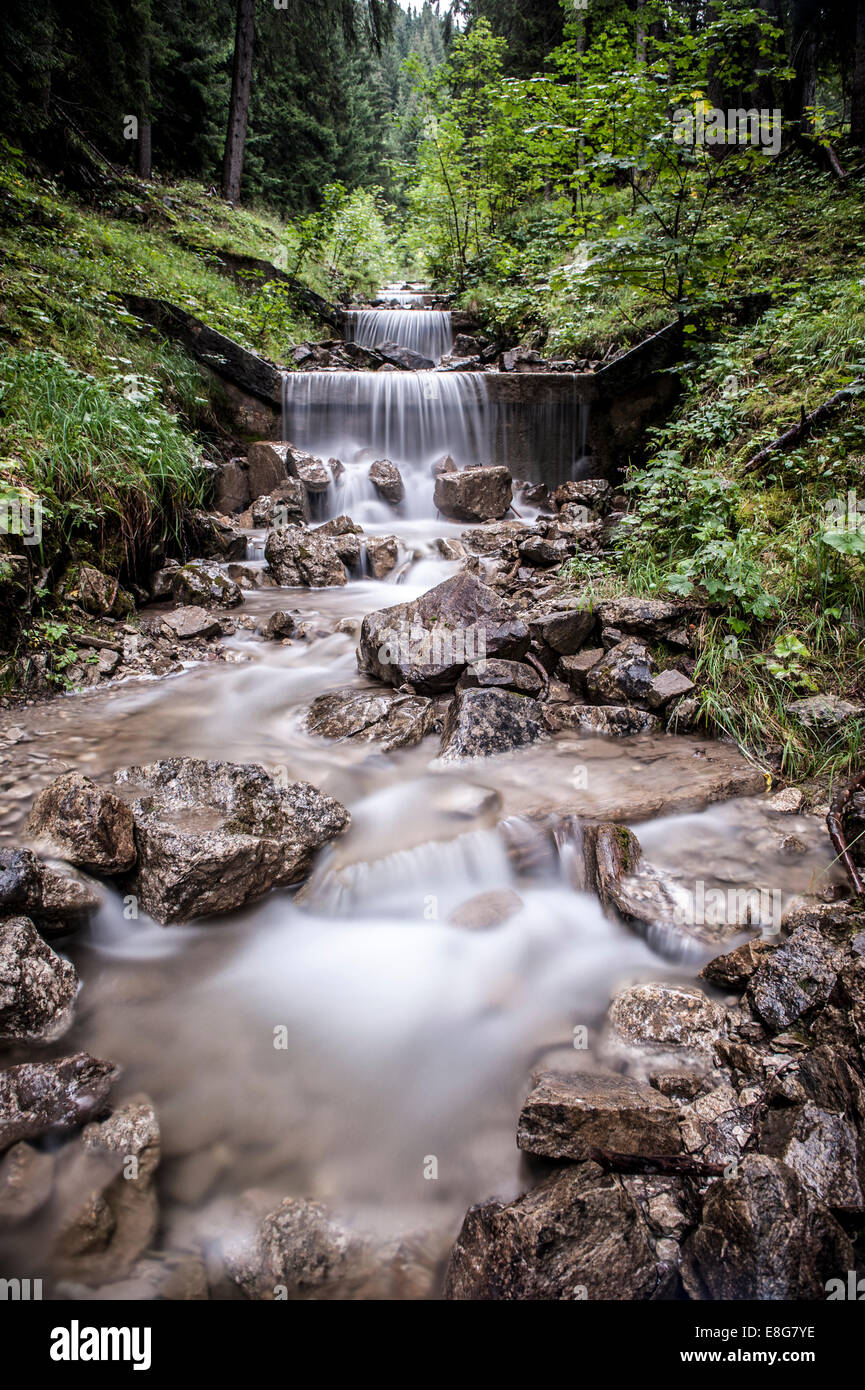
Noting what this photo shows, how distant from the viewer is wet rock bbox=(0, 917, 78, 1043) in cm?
213

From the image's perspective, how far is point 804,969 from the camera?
7.19 ft

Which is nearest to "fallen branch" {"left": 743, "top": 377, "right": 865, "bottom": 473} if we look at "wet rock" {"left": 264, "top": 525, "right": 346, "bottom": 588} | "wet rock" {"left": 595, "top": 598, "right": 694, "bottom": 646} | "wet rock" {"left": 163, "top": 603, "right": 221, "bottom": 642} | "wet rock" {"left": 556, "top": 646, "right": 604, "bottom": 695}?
"wet rock" {"left": 595, "top": 598, "right": 694, "bottom": 646}

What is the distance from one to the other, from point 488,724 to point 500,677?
0.47 m

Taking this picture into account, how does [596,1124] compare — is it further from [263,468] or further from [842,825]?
[263,468]

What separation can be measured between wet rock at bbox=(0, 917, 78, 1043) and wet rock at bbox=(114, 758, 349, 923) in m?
0.45

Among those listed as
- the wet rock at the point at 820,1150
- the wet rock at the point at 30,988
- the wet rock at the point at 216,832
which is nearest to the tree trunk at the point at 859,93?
the wet rock at the point at 216,832

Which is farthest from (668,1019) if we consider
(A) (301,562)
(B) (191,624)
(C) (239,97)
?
(C) (239,97)

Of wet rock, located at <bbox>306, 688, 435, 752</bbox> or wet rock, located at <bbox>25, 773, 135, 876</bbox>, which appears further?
wet rock, located at <bbox>306, 688, 435, 752</bbox>

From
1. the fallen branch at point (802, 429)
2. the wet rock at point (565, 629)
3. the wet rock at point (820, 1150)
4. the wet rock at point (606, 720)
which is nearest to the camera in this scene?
the wet rock at point (820, 1150)

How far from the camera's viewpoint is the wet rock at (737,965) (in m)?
2.37

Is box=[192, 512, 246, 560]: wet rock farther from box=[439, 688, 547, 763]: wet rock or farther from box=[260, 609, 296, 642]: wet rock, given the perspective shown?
box=[439, 688, 547, 763]: wet rock

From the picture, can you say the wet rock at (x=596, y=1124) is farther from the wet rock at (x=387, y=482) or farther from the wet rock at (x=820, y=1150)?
the wet rock at (x=387, y=482)

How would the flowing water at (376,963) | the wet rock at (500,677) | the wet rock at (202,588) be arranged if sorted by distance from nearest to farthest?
the flowing water at (376,963), the wet rock at (500,677), the wet rock at (202,588)

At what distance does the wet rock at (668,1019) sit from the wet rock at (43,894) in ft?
6.98
